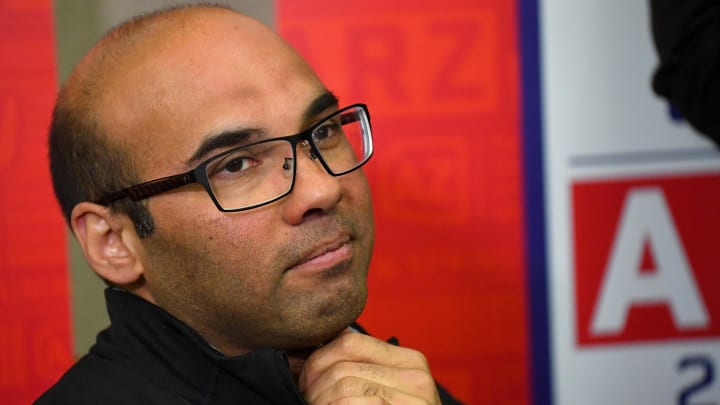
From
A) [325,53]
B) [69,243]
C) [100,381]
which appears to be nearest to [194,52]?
[100,381]

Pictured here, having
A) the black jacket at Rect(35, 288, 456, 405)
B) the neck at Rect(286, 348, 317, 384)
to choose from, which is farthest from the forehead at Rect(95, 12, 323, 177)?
the neck at Rect(286, 348, 317, 384)

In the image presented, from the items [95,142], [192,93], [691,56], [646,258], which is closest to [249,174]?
[192,93]

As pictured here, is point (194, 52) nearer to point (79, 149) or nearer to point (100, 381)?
point (79, 149)

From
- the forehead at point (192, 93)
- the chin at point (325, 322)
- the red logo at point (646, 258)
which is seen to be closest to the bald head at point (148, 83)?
the forehead at point (192, 93)

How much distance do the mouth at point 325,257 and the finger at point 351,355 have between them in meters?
0.11

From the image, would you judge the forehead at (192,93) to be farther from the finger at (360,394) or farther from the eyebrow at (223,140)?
the finger at (360,394)

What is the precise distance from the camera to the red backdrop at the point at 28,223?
169cm

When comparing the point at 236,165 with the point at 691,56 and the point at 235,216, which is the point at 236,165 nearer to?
the point at 235,216

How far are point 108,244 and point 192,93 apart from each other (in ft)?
0.90

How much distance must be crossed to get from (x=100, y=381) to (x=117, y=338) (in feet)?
0.28

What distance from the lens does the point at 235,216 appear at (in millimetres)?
1086

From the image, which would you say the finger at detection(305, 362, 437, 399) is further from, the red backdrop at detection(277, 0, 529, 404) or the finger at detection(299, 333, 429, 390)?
the red backdrop at detection(277, 0, 529, 404)

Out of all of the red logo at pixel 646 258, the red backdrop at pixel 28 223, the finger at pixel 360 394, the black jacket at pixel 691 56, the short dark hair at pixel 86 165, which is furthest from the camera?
the red logo at pixel 646 258

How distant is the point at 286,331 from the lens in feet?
3.62
